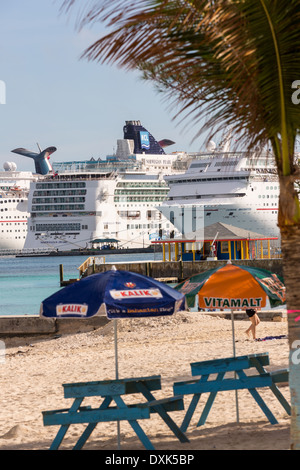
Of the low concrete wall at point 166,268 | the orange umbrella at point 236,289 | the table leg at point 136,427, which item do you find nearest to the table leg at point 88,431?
the table leg at point 136,427

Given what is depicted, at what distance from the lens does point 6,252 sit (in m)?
100

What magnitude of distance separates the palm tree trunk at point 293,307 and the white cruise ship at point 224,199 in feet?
204

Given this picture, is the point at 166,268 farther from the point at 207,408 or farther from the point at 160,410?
the point at 160,410

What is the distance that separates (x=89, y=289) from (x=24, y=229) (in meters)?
96.6

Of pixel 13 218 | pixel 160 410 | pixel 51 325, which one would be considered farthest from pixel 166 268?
pixel 13 218

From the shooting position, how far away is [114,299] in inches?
253

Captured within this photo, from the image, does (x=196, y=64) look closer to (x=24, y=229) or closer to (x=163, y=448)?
(x=163, y=448)

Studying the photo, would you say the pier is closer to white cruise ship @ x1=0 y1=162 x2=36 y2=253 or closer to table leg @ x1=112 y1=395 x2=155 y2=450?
table leg @ x1=112 y1=395 x2=155 y2=450

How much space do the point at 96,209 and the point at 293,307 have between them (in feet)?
299

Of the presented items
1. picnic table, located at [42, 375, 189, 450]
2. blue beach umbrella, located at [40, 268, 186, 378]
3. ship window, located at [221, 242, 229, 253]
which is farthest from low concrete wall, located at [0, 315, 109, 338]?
ship window, located at [221, 242, 229, 253]

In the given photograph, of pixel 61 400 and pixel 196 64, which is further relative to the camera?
pixel 61 400

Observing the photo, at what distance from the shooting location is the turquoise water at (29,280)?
125 ft

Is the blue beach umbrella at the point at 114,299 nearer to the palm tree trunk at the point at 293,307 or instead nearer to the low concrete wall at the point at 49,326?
the palm tree trunk at the point at 293,307
